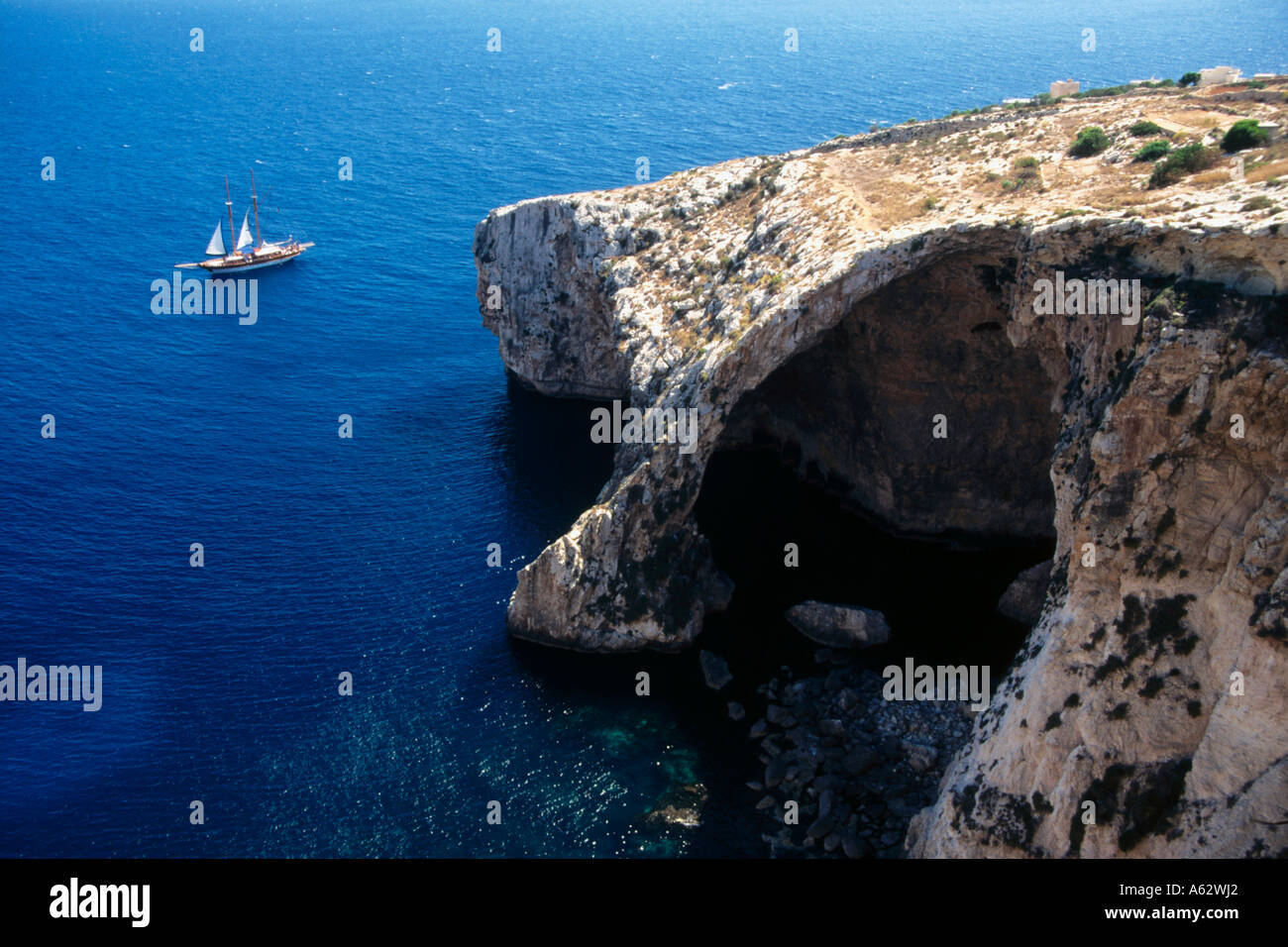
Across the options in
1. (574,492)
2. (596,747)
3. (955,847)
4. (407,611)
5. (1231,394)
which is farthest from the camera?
(574,492)

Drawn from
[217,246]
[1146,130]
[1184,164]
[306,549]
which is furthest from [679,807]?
[217,246]

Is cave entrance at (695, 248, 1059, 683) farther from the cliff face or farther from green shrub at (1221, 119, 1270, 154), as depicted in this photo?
green shrub at (1221, 119, 1270, 154)

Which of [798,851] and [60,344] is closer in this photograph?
[798,851]

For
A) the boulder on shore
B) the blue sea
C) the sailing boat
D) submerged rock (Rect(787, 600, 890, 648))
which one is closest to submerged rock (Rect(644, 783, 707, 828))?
the blue sea

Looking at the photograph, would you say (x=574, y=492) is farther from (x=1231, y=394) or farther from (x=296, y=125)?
(x=296, y=125)

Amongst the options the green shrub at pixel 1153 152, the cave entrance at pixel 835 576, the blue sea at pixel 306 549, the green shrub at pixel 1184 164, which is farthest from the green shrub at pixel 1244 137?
the blue sea at pixel 306 549

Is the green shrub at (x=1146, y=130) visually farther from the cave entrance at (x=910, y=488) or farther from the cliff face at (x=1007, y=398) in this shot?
the cave entrance at (x=910, y=488)

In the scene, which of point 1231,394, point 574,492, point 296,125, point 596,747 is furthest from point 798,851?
point 296,125
